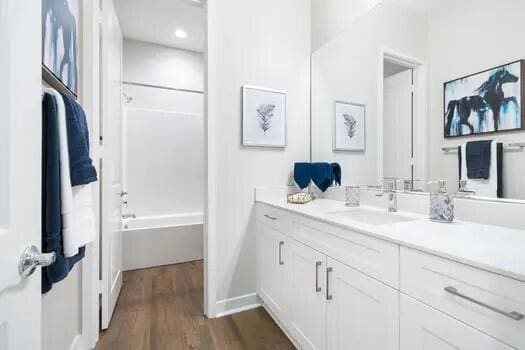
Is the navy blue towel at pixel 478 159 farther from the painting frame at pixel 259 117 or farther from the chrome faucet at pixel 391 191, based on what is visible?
the painting frame at pixel 259 117

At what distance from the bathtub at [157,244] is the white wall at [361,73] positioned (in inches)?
70.8

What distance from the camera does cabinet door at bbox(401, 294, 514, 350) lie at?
2.14ft

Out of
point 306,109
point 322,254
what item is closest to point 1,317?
point 322,254

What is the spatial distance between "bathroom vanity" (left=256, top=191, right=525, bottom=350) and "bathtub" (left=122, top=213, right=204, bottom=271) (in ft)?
5.56

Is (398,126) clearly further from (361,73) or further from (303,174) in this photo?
(303,174)

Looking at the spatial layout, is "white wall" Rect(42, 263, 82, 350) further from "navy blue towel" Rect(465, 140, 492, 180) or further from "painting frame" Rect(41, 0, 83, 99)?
"navy blue towel" Rect(465, 140, 492, 180)

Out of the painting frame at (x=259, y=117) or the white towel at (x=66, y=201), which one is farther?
the painting frame at (x=259, y=117)

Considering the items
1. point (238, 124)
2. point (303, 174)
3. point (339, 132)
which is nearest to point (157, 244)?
point (238, 124)

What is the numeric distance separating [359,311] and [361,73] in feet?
5.22

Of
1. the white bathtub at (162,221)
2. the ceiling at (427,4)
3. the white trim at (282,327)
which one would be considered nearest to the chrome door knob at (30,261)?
the white trim at (282,327)

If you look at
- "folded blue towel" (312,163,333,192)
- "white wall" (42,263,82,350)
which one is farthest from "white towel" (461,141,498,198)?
"white wall" (42,263,82,350)

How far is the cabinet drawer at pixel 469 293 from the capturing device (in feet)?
1.95

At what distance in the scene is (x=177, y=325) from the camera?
1762 millimetres

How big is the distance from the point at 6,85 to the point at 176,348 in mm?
1614
